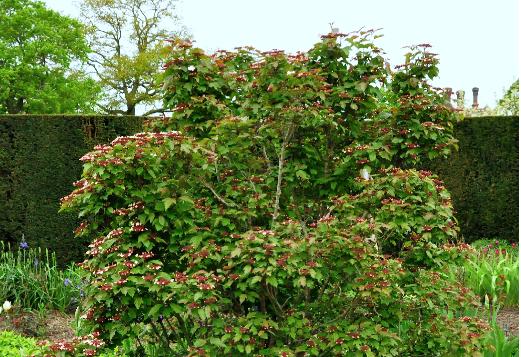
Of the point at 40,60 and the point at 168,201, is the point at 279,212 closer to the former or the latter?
the point at 168,201

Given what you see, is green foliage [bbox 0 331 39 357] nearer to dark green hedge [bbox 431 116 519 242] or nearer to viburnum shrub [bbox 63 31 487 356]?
viburnum shrub [bbox 63 31 487 356]

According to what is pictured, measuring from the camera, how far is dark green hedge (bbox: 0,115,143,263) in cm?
862

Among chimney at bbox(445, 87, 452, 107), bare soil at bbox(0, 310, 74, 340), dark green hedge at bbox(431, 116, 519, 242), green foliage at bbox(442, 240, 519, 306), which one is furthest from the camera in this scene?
dark green hedge at bbox(431, 116, 519, 242)

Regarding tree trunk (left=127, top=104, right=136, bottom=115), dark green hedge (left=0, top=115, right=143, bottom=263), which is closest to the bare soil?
dark green hedge (left=0, top=115, right=143, bottom=263)

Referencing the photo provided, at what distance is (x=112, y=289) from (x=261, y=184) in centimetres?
110

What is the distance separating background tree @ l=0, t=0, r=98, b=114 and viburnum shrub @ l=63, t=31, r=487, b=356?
23.7 metres

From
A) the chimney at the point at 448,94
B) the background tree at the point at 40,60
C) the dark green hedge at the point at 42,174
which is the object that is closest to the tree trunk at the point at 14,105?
the background tree at the point at 40,60

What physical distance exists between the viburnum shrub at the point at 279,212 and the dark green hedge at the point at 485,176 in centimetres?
644

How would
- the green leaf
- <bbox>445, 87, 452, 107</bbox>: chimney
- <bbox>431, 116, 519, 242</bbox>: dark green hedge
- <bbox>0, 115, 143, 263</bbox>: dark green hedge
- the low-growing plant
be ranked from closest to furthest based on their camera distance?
the green leaf → <bbox>445, 87, 452, 107</bbox>: chimney → the low-growing plant → <bbox>0, 115, 143, 263</bbox>: dark green hedge → <bbox>431, 116, 519, 242</bbox>: dark green hedge

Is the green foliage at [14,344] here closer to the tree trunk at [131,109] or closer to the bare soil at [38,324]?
the bare soil at [38,324]

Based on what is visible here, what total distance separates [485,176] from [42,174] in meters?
6.74

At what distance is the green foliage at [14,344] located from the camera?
5.61 m

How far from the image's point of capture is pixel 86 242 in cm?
856

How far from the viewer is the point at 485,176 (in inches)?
434
